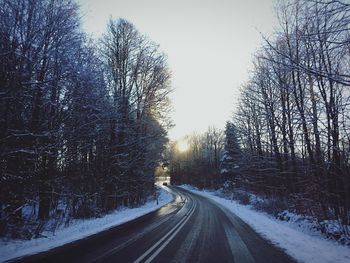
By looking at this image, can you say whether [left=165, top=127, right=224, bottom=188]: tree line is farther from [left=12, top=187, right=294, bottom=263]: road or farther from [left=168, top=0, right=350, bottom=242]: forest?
[left=12, top=187, right=294, bottom=263]: road

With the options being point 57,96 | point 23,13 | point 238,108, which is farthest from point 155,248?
point 238,108

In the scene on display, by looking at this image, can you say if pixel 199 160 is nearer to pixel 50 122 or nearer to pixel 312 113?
pixel 50 122

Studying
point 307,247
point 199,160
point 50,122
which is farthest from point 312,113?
A: point 199,160

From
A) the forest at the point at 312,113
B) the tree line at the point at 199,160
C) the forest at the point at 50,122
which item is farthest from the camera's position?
the tree line at the point at 199,160

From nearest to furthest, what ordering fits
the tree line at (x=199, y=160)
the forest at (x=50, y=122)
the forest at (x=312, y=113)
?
the forest at (x=312, y=113) → the forest at (x=50, y=122) → the tree line at (x=199, y=160)

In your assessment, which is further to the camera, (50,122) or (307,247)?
(50,122)

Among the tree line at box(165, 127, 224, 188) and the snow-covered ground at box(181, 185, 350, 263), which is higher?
the tree line at box(165, 127, 224, 188)

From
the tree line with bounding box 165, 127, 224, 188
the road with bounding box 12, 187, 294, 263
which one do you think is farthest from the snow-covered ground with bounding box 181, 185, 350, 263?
the tree line with bounding box 165, 127, 224, 188

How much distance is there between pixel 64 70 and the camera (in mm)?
10805

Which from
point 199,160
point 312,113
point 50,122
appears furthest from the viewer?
point 199,160

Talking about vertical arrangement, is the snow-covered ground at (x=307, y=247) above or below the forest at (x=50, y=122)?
below

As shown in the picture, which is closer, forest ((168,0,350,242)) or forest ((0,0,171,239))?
forest ((168,0,350,242))

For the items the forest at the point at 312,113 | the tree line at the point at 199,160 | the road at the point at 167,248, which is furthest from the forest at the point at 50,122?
the tree line at the point at 199,160

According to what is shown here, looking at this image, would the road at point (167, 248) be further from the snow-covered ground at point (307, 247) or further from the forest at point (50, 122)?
the forest at point (50, 122)
